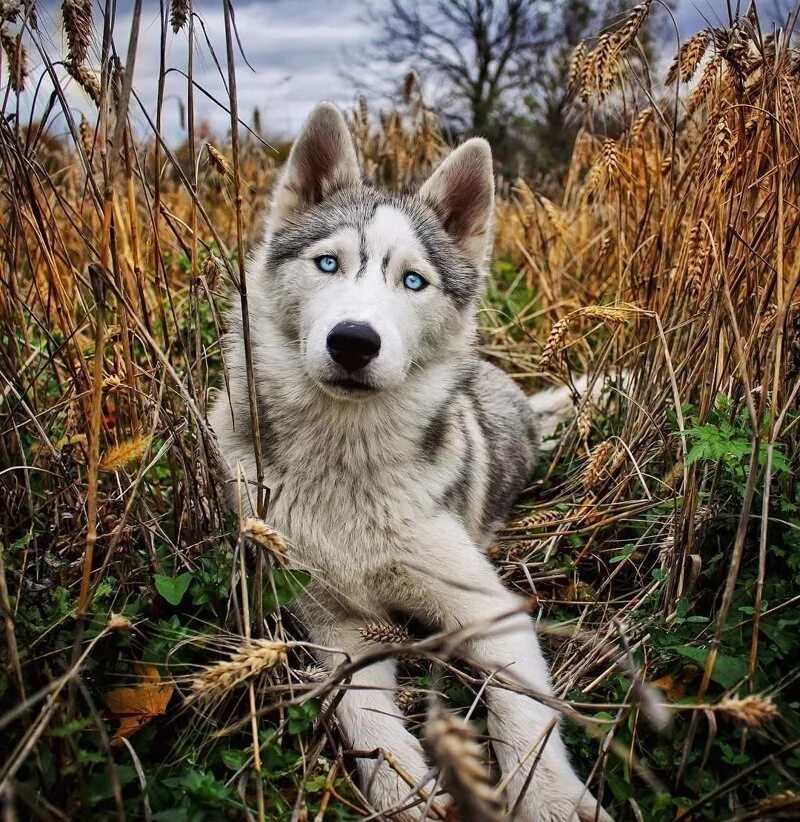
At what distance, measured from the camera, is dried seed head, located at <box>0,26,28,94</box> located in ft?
6.54

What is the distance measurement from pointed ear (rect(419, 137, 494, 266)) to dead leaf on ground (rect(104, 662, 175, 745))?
1.92 metres

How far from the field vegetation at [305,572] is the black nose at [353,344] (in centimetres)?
33

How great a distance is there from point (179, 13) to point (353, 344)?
3.17 ft

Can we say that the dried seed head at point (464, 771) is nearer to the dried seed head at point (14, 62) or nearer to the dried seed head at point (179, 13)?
the dried seed head at point (179, 13)

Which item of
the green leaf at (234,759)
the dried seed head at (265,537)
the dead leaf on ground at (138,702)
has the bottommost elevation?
the green leaf at (234,759)

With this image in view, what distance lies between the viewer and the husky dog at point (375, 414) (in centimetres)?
208

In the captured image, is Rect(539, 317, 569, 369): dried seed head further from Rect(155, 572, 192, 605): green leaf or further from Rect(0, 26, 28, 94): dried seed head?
Rect(0, 26, 28, 94): dried seed head

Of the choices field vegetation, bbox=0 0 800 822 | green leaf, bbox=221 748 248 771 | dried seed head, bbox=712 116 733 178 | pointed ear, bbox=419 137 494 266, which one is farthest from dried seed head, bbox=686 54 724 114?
green leaf, bbox=221 748 248 771

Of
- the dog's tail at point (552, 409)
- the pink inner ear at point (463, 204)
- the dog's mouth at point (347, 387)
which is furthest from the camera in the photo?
the dog's tail at point (552, 409)

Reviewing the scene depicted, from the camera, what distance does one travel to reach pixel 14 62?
198 centimetres

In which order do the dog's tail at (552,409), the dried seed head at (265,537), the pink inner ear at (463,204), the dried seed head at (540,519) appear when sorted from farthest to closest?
1. the dog's tail at (552,409)
2. the dried seed head at (540,519)
3. the pink inner ear at (463,204)
4. the dried seed head at (265,537)

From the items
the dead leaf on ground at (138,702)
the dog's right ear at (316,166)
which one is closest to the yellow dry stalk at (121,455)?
the dead leaf on ground at (138,702)

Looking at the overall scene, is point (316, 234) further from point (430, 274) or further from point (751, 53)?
point (751, 53)

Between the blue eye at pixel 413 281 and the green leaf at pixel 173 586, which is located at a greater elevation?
the blue eye at pixel 413 281
